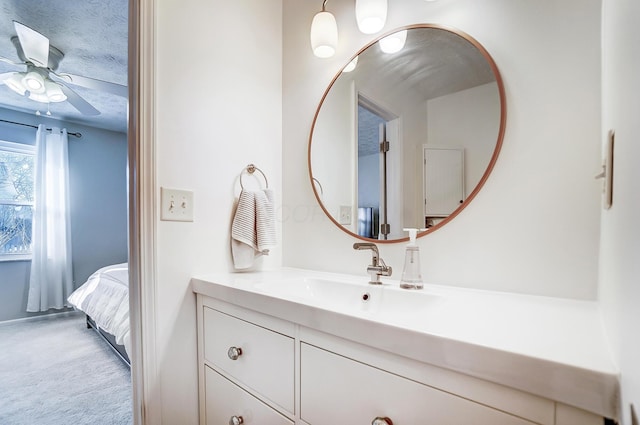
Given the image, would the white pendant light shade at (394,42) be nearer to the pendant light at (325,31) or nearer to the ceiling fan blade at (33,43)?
the pendant light at (325,31)

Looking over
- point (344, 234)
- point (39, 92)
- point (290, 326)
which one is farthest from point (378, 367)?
point (39, 92)

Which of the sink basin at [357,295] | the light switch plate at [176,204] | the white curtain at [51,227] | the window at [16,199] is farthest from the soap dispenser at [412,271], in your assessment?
the window at [16,199]

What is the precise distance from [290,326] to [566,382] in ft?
1.92

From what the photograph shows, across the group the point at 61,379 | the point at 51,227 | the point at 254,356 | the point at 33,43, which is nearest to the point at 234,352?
the point at 254,356

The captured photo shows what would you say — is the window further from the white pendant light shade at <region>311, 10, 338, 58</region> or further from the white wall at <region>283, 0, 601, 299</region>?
the white wall at <region>283, 0, 601, 299</region>

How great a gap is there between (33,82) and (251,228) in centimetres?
233

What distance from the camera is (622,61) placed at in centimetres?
48

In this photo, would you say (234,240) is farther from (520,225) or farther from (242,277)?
(520,225)

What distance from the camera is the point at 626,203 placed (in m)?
0.43

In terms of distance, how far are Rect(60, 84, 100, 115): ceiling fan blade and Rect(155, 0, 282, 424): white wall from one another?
1906 millimetres

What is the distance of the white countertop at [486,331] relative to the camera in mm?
419

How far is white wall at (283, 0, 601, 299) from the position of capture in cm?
80

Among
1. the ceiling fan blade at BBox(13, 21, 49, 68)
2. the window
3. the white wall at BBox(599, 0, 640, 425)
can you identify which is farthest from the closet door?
the window

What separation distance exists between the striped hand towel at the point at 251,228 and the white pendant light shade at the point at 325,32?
2.30ft
